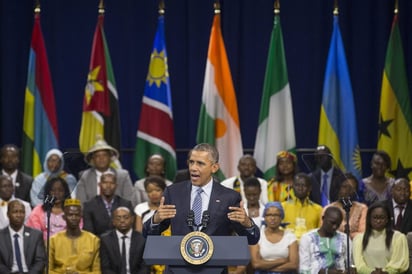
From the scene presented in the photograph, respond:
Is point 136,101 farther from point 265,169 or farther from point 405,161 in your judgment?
point 405,161

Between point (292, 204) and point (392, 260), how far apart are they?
51.7 inches

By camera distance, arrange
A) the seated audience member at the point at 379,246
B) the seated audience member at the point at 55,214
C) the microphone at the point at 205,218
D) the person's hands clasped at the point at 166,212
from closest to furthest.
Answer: the person's hands clasped at the point at 166,212
the microphone at the point at 205,218
the seated audience member at the point at 379,246
the seated audience member at the point at 55,214

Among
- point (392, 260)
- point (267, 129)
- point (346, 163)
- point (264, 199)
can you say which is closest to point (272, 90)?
point (267, 129)

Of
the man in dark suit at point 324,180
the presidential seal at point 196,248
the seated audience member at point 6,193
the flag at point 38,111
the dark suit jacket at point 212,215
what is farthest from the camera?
the flag at point 38,111

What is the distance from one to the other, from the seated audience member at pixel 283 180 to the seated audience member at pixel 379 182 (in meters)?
0.84

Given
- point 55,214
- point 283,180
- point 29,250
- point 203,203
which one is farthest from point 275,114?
point 203,203

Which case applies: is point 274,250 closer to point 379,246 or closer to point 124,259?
point 379,246

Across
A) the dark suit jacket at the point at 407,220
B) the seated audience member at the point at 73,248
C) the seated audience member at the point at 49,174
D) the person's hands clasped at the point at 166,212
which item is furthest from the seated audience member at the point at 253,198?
the person's hands clasped at the point at 166,212

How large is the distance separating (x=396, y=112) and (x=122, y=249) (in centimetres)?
418

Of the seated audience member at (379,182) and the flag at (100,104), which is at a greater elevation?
the flag at (100,104)

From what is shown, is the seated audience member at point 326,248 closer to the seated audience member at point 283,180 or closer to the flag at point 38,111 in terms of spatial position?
the seated audience member at point 283,180

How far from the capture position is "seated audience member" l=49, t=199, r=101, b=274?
8.88 m

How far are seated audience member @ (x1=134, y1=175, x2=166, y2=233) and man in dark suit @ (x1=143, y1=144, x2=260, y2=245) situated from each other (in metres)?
3.77

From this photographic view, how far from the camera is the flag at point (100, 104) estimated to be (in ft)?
37.3
